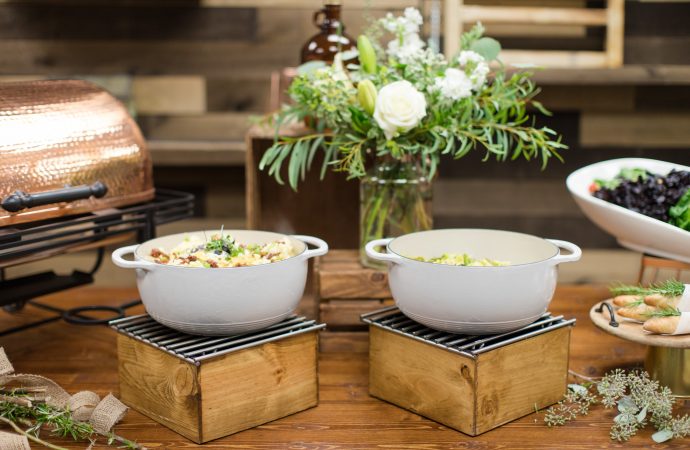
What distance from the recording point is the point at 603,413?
124cm

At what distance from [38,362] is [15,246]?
267mm

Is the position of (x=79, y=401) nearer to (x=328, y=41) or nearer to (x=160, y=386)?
(x=160, y=386)

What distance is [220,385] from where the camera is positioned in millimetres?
1149

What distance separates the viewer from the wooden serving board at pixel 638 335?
1225 mm

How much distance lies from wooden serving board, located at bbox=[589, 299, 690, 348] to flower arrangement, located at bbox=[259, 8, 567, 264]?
29 centimetres

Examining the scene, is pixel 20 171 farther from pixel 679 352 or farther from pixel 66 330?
pixel 679 352

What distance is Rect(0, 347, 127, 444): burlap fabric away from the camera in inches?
45.8

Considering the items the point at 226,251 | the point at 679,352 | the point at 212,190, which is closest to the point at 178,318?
the point at 226,251

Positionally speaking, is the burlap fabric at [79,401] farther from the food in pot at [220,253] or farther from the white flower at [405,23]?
the white flower at [405,23]

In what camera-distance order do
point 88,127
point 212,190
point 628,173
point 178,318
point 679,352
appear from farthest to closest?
point 212,190, point 628,173, point 88,127, point 679,352, point 178,318

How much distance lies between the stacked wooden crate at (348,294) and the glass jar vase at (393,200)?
4 cm

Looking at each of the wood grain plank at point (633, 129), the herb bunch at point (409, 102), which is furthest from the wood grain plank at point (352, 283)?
the wood grain plank at point (633, 129)

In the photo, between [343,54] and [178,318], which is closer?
[178,318]

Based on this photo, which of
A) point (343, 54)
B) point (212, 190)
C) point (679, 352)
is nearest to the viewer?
point (679, 352)
